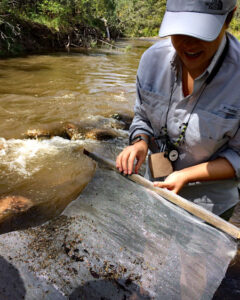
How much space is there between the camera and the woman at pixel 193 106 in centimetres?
113

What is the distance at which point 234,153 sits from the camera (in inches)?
56.2

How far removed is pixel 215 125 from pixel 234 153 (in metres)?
0.22

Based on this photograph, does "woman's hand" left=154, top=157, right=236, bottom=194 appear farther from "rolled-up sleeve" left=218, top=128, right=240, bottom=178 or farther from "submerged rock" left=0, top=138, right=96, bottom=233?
"submerged rock" left=0, top=138, right=96, bottom=233

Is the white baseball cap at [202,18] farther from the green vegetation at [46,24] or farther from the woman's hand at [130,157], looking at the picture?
the green vegetation at [46,24]

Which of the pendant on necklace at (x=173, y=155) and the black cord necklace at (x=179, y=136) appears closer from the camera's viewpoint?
the black cord necklace at (x=179, y=136)

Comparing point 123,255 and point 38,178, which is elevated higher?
point 123,255

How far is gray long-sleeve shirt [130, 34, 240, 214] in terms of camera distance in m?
1.28

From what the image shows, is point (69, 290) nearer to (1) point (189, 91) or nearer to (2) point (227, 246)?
(2) point (227, 246)

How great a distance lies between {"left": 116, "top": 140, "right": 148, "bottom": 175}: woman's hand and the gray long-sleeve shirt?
13 centimetres

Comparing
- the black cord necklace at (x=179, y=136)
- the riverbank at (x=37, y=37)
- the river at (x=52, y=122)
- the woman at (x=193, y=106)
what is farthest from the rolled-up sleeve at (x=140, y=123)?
the riverbank at (x=37, y=37)

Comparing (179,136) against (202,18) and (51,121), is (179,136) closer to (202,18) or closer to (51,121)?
(202,18)

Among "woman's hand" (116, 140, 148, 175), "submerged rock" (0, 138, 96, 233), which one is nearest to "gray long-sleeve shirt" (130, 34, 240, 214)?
"woman's hand" (116, 140, 148, 175)

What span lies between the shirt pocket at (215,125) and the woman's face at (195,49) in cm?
25

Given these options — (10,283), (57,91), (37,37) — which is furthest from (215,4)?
(37,37)
